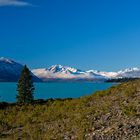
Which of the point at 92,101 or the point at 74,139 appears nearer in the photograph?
the point at 74,139

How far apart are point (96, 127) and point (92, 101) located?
34.2ft

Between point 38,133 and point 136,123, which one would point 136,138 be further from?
point 38,133

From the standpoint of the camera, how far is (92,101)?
3850 cm

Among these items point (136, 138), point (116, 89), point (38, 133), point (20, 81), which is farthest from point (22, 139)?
point (20, 81)

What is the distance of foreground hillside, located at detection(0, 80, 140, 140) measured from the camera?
2658 cm

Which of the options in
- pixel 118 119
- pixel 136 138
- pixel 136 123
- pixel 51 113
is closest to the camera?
pixel 136 138

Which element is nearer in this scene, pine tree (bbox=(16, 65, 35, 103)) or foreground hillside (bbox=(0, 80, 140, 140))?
foreground hillside (bbox=(0, 80, 140, 140))

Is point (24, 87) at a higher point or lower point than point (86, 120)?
higher

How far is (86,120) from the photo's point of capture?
3008 cm

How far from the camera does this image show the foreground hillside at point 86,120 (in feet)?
87.2

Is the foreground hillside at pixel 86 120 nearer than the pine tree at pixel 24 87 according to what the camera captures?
Yes

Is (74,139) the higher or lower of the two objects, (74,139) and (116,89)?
the lower

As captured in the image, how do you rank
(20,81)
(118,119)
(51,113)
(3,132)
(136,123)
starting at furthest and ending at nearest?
1. (20,81)
2. (51,113)
3. (3,132)
4. (118,119)
5. (136,123)

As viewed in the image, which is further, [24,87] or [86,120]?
[24,87]
